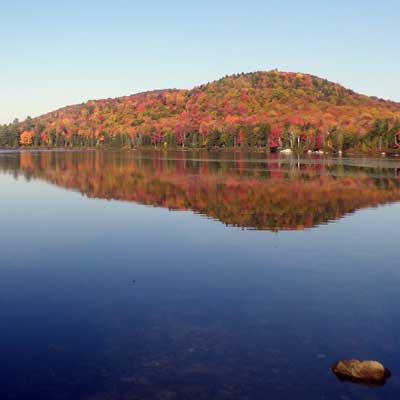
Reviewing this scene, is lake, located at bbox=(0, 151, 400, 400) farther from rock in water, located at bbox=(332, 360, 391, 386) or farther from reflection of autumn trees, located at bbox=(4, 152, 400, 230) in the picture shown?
reflection of autumn trees, located at bbox=(4, 152, 400, 230)

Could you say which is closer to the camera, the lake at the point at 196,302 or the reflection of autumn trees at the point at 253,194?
the lake at the point at 196,302

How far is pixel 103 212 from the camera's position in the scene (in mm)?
31312

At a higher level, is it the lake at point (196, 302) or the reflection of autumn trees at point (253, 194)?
the reflection of autumn trees at point (253, 194)

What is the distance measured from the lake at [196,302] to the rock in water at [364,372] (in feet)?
0.67

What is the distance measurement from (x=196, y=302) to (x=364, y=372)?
5.81m

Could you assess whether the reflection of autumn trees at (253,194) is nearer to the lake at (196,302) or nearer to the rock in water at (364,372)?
the lake at (196,302)

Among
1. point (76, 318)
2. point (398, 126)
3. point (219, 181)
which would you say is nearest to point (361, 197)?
point (219, 181)

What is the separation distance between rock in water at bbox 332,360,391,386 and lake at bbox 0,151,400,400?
203 millimetres

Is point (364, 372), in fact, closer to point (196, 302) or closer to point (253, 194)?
point (196, 302)

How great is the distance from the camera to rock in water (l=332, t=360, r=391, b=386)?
1005 centimetres

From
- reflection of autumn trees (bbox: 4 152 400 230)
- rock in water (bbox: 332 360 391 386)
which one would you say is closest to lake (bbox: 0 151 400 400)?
rock in water (bbox: 332 360 391 386)

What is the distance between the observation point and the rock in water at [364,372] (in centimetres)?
1005

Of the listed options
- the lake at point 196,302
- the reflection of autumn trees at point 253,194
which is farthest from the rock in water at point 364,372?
the reflection of autumn trees at point 253,194

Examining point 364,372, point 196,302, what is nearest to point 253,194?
point 196,302
